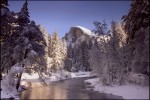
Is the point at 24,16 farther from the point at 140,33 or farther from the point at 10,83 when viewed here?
the point at 140,33

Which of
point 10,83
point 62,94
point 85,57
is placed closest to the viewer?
point 10,83

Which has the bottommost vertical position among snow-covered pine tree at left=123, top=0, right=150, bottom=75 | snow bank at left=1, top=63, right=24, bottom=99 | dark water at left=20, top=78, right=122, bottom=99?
dark water at left=20, top=78, right=122, bottom=99

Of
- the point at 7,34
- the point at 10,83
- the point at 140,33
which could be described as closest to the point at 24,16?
the point at 7,34

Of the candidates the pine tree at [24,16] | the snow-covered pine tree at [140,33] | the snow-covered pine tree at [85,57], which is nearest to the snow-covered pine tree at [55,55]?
the snow-covered pine tree at [85,57]

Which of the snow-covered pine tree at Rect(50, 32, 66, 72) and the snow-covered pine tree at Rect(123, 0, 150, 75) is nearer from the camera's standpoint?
the snow-covered pine tree at Rect(123, 0, 150, 75)

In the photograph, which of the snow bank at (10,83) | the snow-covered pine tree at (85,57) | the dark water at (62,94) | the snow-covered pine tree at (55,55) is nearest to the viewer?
the snow bank at (10,83)

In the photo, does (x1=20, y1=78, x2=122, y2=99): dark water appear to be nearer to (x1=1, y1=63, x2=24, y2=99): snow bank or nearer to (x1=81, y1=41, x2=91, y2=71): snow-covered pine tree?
(x1=1, y1=63, x2=24, y2=99): snow bank

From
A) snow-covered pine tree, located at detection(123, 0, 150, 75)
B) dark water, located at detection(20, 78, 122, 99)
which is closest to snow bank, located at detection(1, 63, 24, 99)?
dark water, located at detection(20, 78, 122, 99)

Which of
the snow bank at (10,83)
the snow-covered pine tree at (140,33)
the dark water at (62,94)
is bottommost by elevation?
the dark water at (62,94)

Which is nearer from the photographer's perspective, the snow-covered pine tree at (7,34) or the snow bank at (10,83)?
the snow bank at (10,83)

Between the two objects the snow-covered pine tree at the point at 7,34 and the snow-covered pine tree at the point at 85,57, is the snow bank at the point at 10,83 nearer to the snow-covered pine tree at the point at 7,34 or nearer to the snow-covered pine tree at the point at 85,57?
the snow-covered pine tree at the point at 7,34

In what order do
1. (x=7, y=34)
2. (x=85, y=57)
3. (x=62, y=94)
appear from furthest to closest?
(x=85, y=57) → (x=62, y=94) → (x=7, y=34)

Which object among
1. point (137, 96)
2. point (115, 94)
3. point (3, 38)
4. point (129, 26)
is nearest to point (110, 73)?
point (115, 94)

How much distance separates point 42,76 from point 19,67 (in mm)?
4645
